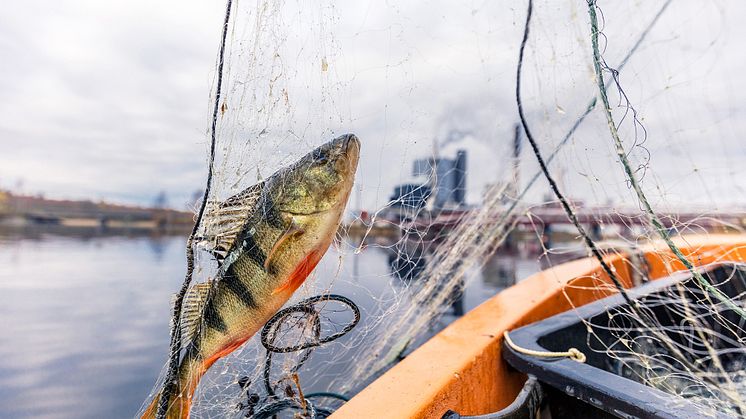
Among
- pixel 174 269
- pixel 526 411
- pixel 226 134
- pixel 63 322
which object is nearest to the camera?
pixel 226 134

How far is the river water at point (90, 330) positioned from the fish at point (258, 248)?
350mm

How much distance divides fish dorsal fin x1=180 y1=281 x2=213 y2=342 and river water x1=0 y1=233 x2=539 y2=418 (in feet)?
1.83

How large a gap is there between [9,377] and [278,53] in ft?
22.0

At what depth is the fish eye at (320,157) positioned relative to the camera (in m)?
1.40

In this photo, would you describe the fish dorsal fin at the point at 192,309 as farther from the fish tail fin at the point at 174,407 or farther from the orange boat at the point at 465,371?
the orange boat at the point at 465,371

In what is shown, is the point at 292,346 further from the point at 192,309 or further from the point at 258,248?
the point at 258,248

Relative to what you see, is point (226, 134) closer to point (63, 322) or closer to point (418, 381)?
point (418, 381)

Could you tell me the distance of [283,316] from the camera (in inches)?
61.0

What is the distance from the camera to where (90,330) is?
24.0ft

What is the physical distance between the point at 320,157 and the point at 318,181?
0.35 ft

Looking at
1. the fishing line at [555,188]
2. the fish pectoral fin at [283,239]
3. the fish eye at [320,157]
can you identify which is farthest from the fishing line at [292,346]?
the fishing line at [555,188]

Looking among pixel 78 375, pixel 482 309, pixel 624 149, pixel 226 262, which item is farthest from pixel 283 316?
pixel 78 375

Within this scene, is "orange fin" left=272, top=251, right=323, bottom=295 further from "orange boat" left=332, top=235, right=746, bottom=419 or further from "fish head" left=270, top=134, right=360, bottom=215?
"orange boat" left=332, top=235, right=746, bottom=419

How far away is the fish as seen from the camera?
130cm
